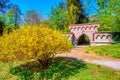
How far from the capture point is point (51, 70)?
41.8 feet

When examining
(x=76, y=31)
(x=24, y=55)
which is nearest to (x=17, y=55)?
(x=24, y=55)

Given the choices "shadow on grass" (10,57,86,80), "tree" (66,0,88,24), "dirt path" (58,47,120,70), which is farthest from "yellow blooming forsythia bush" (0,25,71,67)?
"tree" (66,0,88,24)

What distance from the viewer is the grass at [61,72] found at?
11.9 metres

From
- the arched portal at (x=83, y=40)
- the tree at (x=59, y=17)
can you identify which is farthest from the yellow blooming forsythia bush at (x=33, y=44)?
the tree at (x=59, y=17)

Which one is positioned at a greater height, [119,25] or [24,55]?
[119,25]

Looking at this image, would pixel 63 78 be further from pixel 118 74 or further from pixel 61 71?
pixel 118 74

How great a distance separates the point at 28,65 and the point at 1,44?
2.04m

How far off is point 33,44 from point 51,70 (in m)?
1.65

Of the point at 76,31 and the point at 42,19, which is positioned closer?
the point at 76,31

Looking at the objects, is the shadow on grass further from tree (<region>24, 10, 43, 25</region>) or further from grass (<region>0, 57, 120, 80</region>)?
tree (<region>24, 10, 43, 25</region>)

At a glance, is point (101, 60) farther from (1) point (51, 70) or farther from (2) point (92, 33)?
(2) point (92, 33)

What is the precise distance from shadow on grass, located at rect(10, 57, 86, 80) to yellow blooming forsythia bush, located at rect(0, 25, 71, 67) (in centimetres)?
68

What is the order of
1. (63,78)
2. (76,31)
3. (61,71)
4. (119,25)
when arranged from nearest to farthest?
(63,78)
(61,71)
(119,25)
(76,31)

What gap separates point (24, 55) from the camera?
1298 cm
